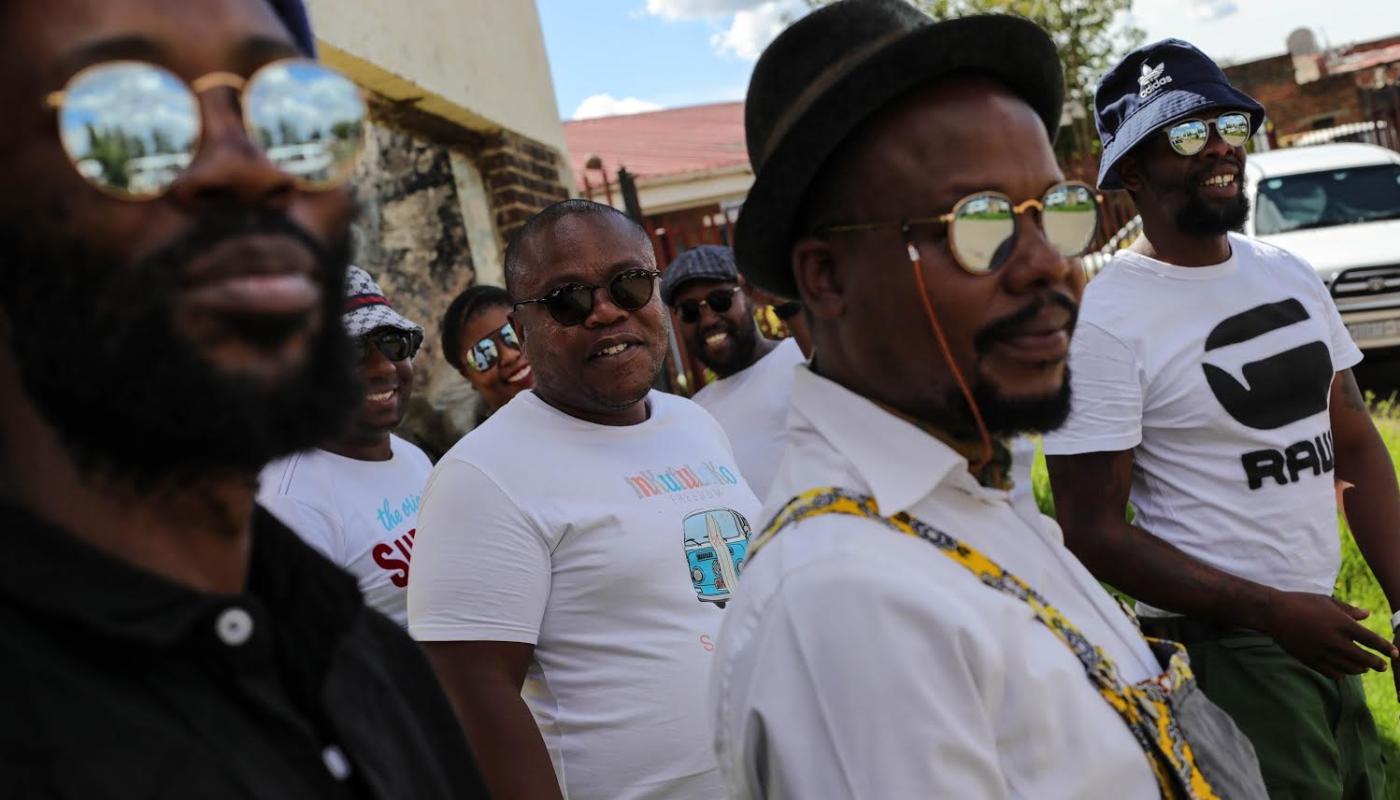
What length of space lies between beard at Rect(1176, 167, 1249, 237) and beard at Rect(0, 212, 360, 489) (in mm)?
2737

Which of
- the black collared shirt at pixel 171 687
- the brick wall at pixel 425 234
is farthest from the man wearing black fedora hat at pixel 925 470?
the brick wall at pixel 425 234

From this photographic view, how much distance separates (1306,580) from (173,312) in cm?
290

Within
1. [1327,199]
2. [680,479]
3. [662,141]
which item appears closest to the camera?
[680,479]

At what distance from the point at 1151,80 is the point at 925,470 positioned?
2.16 m

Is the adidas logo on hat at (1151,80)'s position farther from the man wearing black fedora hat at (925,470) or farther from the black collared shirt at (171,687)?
the black collared shirt at (171,687)

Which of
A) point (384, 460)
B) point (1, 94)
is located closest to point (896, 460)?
point (1, 94)

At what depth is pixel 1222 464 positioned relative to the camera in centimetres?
311

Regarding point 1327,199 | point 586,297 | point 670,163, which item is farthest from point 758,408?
point 670,163

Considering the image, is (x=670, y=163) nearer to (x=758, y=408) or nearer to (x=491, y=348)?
(x=758, y=408)

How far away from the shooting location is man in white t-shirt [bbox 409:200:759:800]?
8.17 feet

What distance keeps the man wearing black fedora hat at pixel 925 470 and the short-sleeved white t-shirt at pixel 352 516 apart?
1.55 meters

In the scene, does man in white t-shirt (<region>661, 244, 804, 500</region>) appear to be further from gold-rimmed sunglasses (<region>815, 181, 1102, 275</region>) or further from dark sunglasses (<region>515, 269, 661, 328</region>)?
gold-rimmed sunglasses (<region>815, 181, 1102, 275</region>)

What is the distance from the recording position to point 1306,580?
10.3 ft

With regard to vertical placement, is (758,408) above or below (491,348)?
below
